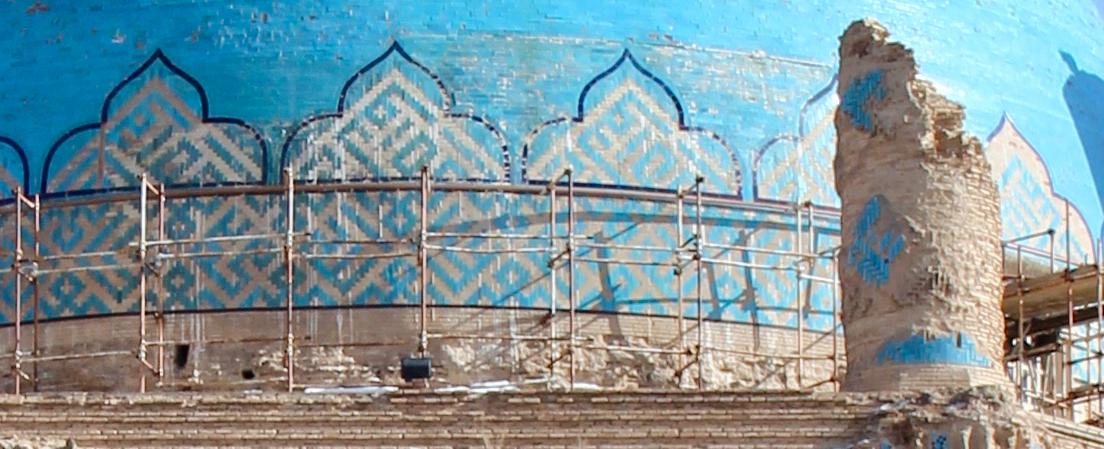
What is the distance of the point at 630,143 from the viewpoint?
61.3ft

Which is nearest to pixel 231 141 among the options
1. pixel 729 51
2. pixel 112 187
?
pixel 112 187

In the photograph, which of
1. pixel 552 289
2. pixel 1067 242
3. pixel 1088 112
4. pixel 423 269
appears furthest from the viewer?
pixel 1088 112

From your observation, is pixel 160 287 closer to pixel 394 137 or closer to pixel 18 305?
pixel 18 305

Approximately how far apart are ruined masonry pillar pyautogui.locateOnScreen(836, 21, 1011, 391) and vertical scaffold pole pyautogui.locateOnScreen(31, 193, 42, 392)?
4.09 meters

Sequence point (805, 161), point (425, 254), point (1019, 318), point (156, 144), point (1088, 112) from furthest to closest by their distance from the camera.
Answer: point (1088, 112) → point (1019, 318) → point (805, 161) → point (156, 144) → point (425, 254)

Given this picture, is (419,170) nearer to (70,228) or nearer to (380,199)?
(380,199)

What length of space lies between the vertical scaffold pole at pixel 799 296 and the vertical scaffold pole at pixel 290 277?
98.1 inches

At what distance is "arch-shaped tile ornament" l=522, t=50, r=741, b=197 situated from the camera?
18.5 meters

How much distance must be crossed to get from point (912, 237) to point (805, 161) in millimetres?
2561

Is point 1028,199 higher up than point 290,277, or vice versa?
point 1028,199

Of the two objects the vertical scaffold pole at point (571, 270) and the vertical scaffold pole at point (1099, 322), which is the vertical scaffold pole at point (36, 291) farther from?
the vertical scaffold pole at point (1099, 322)

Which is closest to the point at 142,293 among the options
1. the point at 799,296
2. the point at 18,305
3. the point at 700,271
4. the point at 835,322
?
the point at 18,305

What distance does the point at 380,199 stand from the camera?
Answer: 18.4 m

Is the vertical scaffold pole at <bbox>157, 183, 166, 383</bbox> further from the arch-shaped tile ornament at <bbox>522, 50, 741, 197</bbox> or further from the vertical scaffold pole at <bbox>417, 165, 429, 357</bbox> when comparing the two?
the arch-shaped tile ornament at <bbox>522, 50, 741, 197</bbox>
